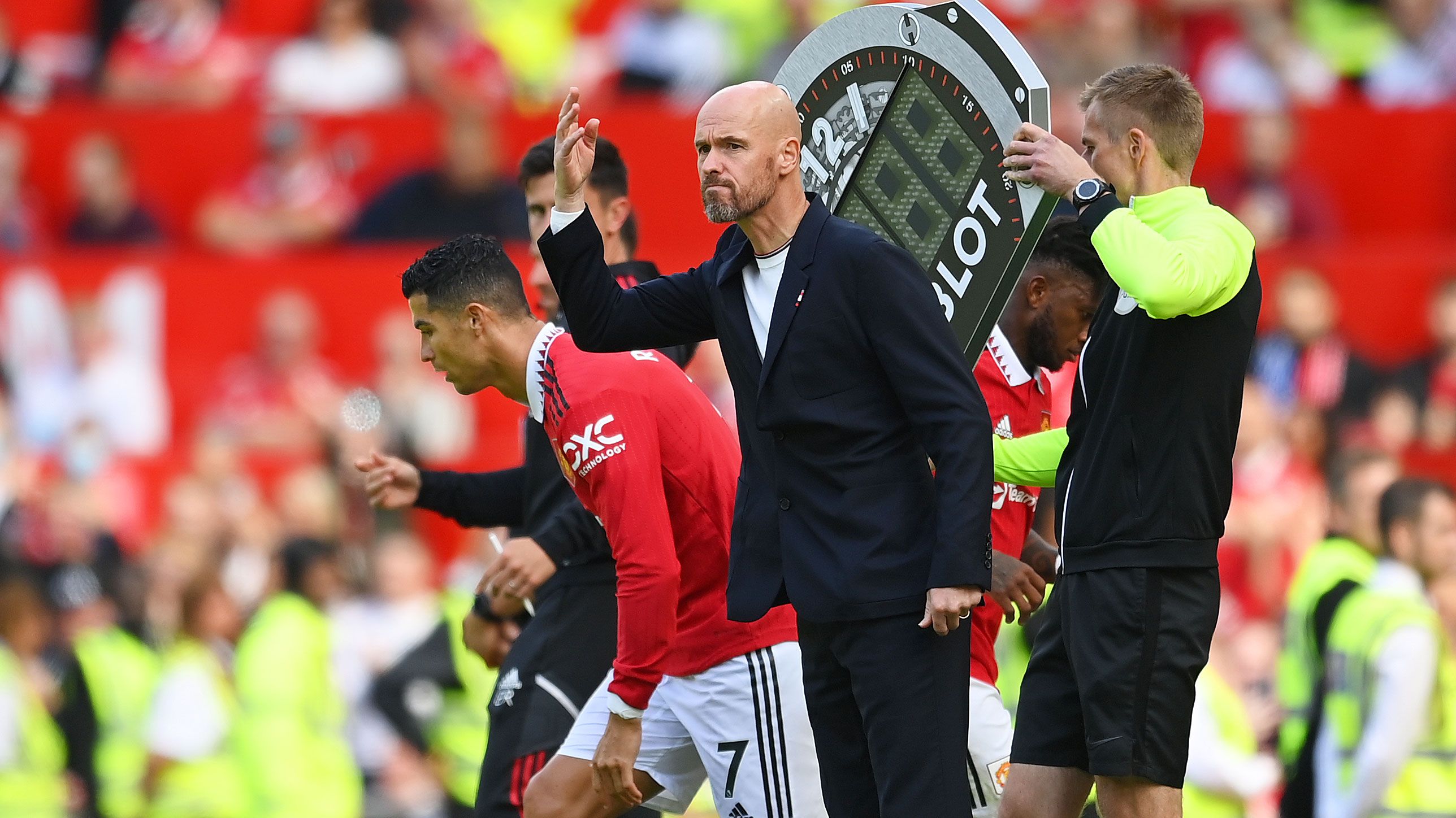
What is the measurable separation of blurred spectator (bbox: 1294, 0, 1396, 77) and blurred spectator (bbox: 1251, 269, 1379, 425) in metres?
3.63

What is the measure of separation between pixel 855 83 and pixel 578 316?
3.40ft

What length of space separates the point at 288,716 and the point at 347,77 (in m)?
6.29

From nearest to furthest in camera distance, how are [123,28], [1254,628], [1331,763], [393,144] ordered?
[1331,763] < [1254,628] < [393,144] < [123,28]

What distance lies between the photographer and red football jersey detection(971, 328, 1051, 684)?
5844 mm

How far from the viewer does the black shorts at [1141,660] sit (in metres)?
4.75

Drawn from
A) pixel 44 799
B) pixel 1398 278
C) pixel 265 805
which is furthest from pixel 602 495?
pixel 1398 278

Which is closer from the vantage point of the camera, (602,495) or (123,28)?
(602,495)

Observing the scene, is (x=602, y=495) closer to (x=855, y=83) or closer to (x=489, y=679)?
(x=855, y=83)

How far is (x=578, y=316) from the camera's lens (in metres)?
5.07

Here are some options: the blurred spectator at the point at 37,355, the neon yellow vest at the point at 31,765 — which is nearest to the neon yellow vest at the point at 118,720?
the neon yellow vest at the point at 31,765

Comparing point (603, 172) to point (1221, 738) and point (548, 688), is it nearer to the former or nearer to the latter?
point (548, 688)

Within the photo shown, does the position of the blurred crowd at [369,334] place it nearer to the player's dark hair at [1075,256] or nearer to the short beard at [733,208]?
the player's dark hair at [1075,256]

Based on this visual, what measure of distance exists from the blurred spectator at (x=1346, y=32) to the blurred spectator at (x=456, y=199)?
6.16 m

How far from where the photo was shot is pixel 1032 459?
5363mm
